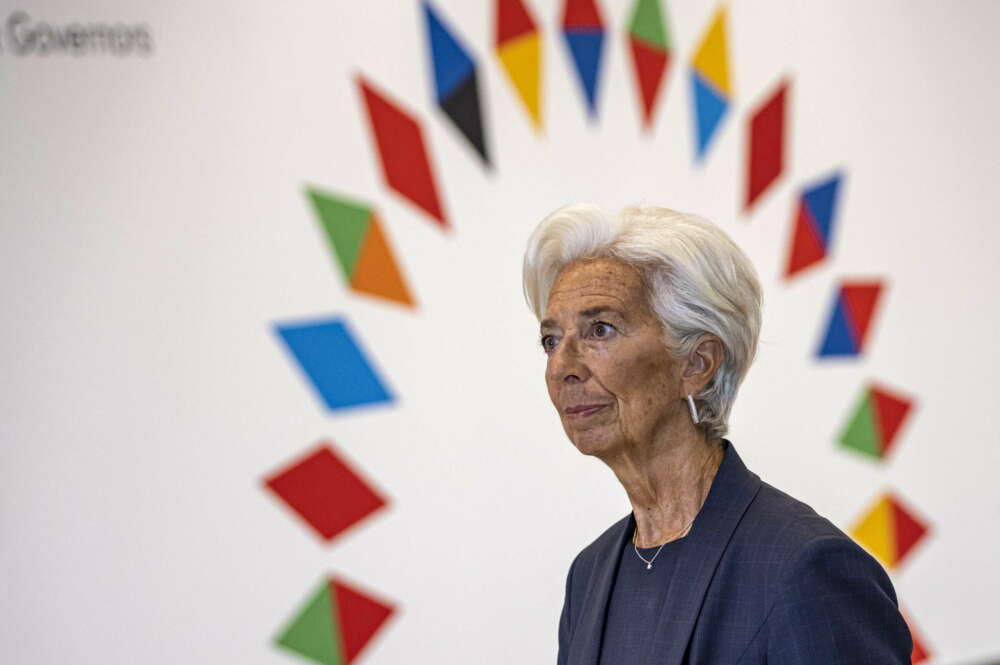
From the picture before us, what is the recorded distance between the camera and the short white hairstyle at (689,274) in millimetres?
1501

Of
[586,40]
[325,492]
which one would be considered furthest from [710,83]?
[325,492]

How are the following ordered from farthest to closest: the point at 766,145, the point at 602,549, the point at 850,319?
the point at 850,319 → the point at 766,145 → the point at 602,549

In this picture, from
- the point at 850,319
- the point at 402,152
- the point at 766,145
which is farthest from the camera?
the point at 850,319

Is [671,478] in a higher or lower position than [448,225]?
lower

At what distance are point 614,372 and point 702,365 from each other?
0.12 meters

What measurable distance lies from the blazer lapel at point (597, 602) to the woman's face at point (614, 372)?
149 millimetres

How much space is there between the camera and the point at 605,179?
8.18 feet

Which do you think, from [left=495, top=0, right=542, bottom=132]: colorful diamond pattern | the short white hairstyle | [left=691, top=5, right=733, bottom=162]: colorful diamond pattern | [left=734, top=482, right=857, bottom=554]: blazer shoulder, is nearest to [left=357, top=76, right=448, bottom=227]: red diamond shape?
[left=495, top=0, right=542, bottom=132]: colorful diamond pattern

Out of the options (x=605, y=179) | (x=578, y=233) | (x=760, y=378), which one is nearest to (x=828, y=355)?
(x=760, y=378)

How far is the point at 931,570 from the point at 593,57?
1.42 m

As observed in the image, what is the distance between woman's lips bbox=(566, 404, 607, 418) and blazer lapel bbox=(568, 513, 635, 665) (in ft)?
0.62

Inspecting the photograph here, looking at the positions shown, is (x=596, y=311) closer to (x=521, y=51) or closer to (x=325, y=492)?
(x=325, y=492)

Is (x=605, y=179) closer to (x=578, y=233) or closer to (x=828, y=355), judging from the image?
(x=828, y=355)

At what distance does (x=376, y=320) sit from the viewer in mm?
2229
